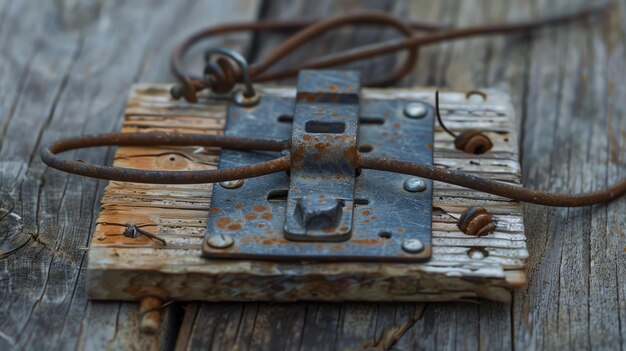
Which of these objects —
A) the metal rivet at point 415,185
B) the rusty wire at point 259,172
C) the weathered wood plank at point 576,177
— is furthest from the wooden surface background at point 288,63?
the metal rivet at point 415,185

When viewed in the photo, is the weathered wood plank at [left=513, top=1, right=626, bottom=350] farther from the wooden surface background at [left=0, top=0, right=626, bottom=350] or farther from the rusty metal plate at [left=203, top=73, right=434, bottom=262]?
the rusty metal plate at [left=203, top=73, right=434, bottom=262]

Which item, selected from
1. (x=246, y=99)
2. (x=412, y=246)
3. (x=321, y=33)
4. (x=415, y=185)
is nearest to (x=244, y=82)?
(x=246, y=99)

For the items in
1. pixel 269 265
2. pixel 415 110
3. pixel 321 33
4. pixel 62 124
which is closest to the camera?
pixel 269 265

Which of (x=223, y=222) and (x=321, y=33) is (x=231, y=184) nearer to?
(x=223, y=222)

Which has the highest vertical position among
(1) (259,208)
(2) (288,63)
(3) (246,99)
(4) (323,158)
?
(2) (288,63)

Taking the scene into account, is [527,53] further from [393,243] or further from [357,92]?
[393,243]

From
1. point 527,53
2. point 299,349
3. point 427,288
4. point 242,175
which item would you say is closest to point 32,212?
point 242,175
